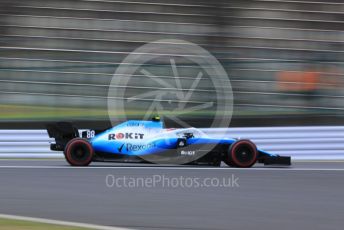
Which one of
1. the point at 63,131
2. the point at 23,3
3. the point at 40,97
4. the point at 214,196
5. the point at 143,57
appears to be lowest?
the point at 214,196

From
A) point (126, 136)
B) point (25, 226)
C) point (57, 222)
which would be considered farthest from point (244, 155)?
point (25, 226)

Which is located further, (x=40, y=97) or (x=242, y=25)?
(x=242, y=25)

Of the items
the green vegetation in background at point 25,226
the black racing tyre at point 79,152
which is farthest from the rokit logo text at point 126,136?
the green vegetation in background at point 25,226

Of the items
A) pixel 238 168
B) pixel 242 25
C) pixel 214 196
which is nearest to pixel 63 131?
pixel 238 168

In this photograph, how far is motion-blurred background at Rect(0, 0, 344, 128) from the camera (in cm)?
1541

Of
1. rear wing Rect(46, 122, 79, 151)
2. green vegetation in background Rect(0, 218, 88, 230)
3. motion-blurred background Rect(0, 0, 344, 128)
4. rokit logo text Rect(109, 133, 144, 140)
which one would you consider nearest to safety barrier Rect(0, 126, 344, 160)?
motion-blurred background Rect(0, 0, 344, 128)

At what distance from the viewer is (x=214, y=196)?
7.55 metres

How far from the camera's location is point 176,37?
18391mm

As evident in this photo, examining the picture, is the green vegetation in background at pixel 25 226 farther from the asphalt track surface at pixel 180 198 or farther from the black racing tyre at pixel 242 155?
the black racing tyre at pixel 242 155

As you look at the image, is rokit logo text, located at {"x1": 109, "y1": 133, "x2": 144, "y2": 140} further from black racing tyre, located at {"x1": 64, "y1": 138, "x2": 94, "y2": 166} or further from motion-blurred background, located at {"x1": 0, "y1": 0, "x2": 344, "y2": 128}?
motion-blurred background, located at {"x1": 0, "y1": 0, "x2": 344, "y2": 128}

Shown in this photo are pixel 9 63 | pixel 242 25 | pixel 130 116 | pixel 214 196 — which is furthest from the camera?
pixel 242 25

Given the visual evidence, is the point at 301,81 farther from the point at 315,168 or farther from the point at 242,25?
the point at 315,168

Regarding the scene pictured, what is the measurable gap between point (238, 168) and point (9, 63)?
8.66 meters

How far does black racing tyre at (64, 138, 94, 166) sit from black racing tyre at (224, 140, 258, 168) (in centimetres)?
217
